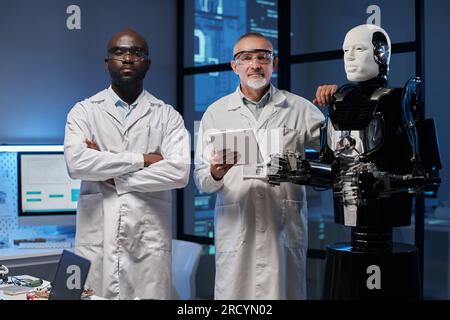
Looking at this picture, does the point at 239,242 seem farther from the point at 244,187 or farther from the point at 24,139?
the point at 24,139

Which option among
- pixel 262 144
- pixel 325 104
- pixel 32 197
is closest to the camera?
pixel 325 104

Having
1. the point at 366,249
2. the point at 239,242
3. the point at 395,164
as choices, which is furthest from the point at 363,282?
the point at 239,242

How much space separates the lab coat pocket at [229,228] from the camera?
2685 millimetres

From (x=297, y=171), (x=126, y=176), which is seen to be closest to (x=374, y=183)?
(x=297, y=171)

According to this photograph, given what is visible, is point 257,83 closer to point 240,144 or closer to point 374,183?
point 240,144

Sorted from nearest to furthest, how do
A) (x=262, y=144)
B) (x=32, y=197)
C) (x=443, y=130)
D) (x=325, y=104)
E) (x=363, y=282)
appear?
(x=363, y=282)
(x=325, y=104)
(x=262, y=144)
(x=32, y=197)
(x=443, y=130)

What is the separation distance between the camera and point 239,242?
2.68 metres

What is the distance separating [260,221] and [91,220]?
2.53 ft

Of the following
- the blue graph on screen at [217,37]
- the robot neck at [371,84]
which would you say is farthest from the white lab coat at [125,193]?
the blue graph on screen at [217,37]

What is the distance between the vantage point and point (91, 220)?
2824mm

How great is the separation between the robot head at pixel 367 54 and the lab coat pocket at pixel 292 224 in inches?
25.9

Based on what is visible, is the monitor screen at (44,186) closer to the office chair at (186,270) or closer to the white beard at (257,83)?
the office chair at (186,270)

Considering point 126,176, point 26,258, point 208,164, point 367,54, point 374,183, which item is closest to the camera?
point 374,183

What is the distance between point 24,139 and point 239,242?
1.85m
